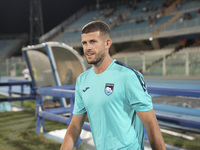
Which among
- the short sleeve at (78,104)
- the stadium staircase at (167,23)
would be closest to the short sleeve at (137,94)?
the short sleeve at (78,104)

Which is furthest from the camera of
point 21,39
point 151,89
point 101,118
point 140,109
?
point 21,39

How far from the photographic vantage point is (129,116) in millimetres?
1547

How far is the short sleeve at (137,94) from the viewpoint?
4.70ft

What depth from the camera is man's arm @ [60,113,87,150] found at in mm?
1756

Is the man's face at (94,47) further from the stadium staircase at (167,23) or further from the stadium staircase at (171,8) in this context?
the stadium staircase at (171,8)

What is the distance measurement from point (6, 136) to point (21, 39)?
4328 cm

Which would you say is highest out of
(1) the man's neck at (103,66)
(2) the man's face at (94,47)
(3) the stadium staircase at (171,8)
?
(3) the stadium staircase at (171,8)

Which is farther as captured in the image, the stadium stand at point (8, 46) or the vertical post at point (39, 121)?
the stadium stand at point (8, 46)

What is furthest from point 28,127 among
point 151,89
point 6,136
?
point 151,89

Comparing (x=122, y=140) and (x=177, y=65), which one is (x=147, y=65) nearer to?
(x=177, y=65)

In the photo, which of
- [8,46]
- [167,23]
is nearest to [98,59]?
[167,23]

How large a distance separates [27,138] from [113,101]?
155 inches

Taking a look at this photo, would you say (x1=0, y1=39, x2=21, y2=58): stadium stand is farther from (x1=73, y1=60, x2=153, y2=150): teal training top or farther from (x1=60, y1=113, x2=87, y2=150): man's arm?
(x1=73, y1=60, x2=153, y2=150): teal training top

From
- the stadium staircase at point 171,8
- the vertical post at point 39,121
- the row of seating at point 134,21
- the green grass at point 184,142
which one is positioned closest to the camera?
the green grass at point 184,142
